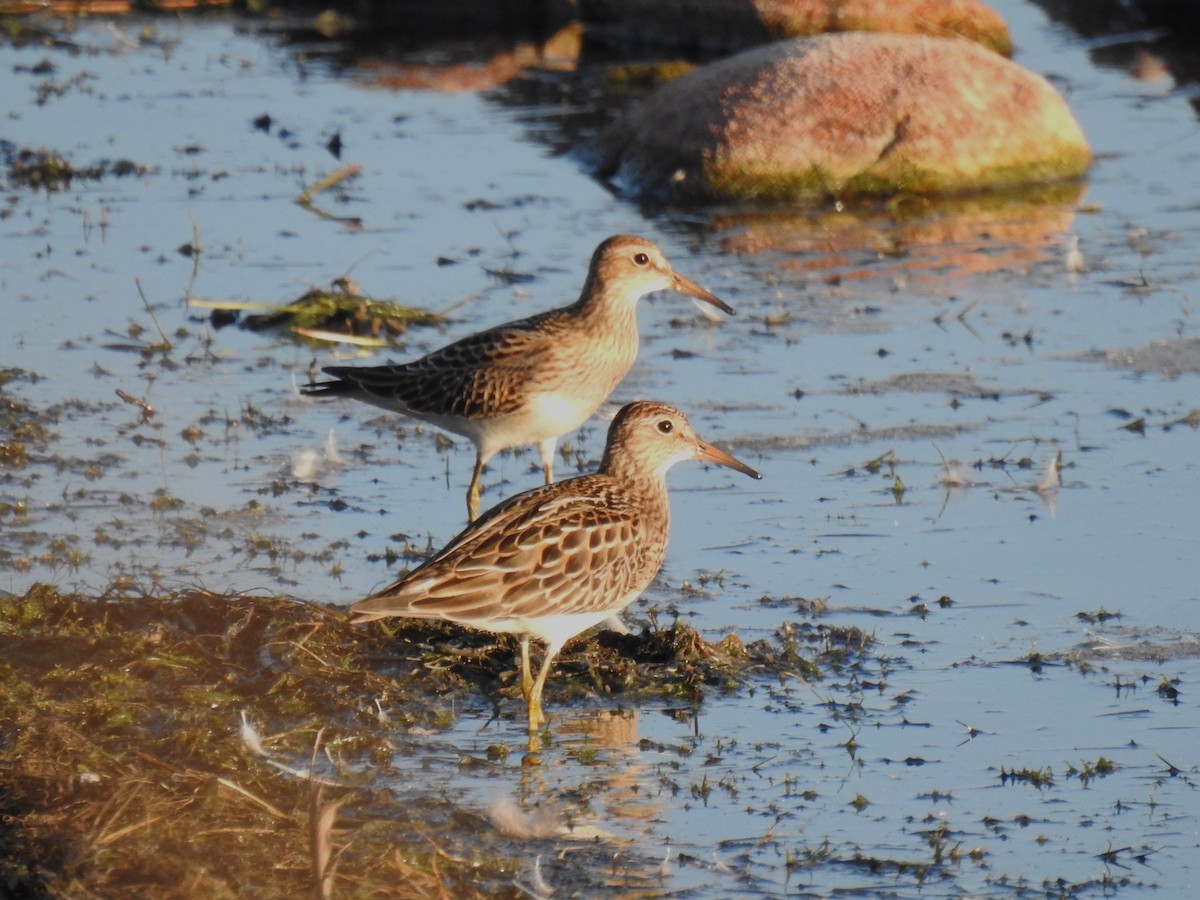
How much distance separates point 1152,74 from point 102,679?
15.5 metres

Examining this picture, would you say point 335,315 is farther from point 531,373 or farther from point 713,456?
point 713,456

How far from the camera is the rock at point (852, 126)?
15.3 m

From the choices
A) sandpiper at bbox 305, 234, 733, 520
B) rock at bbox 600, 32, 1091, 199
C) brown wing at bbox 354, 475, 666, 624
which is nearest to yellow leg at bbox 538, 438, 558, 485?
sandpiper at bbox 305, 234, 733, 520

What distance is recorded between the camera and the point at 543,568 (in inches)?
282

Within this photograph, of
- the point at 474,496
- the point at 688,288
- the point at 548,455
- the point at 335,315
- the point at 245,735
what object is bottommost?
the point at 335,315

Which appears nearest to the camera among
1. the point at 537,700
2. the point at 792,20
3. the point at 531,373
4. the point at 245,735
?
the point at 245,735

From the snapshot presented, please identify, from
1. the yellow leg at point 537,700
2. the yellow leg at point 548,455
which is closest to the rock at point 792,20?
the yellow leg at point 548,455

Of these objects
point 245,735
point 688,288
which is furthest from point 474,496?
point 245,735

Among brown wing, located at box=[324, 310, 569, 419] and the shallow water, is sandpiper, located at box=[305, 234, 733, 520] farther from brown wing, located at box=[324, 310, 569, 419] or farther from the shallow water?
the shallow water

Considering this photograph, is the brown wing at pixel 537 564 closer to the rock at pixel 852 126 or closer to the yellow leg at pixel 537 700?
the yellow leg at pixel 537 700

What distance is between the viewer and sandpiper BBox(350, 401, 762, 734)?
23.0ft

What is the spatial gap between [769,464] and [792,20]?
10.5 metres

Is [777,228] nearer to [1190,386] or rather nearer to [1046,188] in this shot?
[1046,188]

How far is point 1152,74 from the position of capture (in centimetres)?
1998
